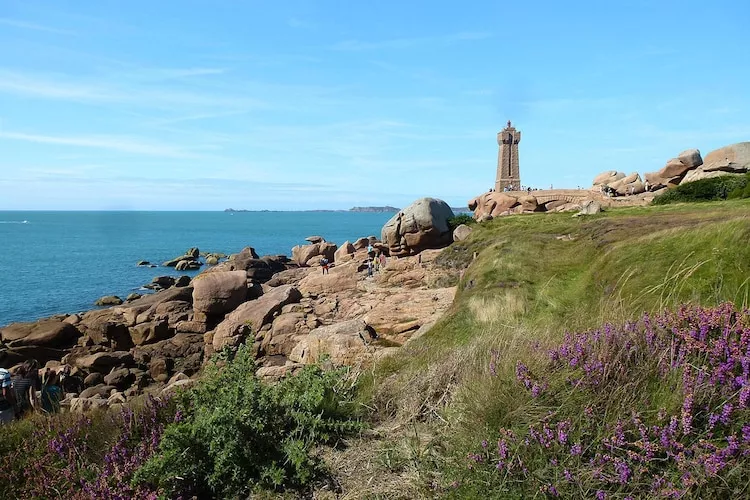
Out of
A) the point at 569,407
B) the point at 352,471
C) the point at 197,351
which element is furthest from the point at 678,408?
the point at 197,351

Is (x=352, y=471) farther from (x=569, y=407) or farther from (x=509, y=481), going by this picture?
(x=569, y=407)

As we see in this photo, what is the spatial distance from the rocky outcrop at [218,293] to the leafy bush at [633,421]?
2315 cm

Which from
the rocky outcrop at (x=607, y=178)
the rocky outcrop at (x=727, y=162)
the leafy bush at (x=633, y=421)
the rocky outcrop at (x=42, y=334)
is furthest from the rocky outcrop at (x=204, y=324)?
the rocky outcrop at (x=607, y=178)

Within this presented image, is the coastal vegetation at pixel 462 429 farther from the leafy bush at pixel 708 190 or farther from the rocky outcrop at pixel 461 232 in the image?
the leafy bush at pixel 708 190

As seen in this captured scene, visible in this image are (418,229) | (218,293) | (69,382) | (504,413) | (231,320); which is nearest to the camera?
(504,413)

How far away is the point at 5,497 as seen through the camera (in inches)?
148

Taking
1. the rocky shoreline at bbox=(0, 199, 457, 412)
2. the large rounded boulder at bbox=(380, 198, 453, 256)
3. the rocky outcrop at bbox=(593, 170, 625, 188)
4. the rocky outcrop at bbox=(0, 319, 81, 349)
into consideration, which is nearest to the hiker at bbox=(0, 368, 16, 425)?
the rocky shoreline at bbox=(0, 199, 457, 412)

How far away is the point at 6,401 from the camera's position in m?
7.98

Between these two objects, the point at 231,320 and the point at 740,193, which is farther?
A: the point at 740,193

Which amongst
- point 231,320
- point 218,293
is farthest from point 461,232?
point 231,320

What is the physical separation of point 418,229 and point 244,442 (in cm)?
2775

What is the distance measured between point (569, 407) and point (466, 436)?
2.52 ft

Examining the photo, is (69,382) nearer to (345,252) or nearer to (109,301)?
(109,301)

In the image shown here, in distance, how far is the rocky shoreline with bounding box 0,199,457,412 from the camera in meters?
17.9
